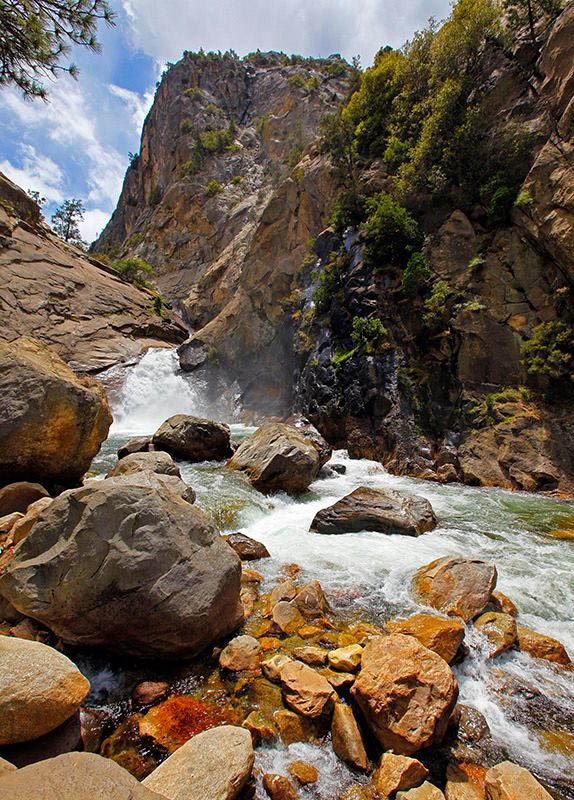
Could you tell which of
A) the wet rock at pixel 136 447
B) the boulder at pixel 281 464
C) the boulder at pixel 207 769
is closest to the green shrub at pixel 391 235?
the boulder at pixel 281 464

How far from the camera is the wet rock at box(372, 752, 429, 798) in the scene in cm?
262

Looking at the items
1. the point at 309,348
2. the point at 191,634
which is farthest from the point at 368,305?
the point at 191,634

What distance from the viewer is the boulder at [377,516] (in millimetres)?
7723

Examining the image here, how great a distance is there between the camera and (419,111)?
19078mm

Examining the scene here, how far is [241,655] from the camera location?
383cm

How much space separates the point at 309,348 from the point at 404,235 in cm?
750

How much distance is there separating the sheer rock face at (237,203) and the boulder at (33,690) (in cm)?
2045

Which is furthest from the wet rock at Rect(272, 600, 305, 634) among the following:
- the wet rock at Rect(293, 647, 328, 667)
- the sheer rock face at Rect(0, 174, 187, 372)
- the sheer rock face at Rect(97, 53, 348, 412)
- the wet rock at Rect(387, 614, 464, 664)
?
the sheer rock face at Rect(0, 174, 187, 372)

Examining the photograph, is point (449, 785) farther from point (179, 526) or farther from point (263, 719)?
point (179, 526)

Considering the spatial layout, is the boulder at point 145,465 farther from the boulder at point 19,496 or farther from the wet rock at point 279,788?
the wet rock at point 279,788

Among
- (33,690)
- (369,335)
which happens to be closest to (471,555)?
(33,690)

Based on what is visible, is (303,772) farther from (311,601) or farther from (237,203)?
(237,203)

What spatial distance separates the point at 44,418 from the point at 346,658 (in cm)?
631

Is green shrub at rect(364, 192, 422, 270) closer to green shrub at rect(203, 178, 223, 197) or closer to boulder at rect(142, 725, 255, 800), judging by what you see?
boulder at rect(142, 725, 255, 800)
